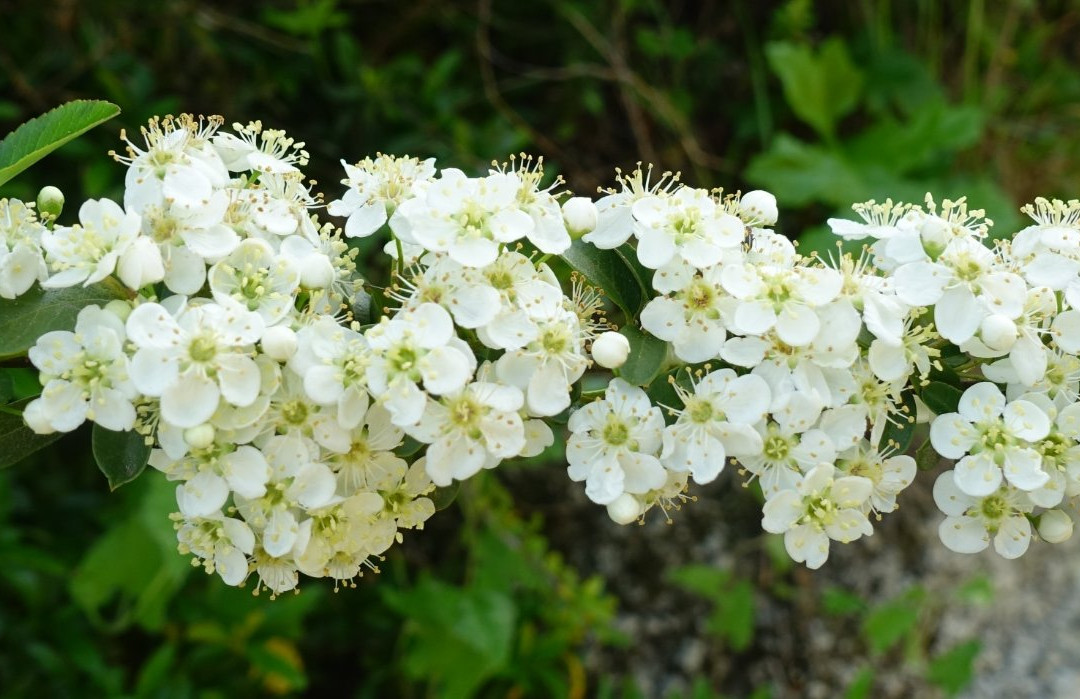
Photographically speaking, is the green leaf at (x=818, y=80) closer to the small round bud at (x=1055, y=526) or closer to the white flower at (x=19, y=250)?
the small round bud at (x=1055, y=526)

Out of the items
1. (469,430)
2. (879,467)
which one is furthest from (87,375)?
(879,467)

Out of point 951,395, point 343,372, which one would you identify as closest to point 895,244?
point 951,395

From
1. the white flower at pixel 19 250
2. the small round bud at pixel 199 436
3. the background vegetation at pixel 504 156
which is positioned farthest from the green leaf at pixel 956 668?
the white flower at pixel 19 250

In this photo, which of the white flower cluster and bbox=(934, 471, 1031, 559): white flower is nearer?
the white flower cluster

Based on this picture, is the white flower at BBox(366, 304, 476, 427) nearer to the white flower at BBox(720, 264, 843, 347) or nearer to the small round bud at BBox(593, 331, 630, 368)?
the small round bud at BBox(593, 331, 630, 368)

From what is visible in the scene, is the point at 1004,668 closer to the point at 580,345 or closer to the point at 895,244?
the point at 895,244

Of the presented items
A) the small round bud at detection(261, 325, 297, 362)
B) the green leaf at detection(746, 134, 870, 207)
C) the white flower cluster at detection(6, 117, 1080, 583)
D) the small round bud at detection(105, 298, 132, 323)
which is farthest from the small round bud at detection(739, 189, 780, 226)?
the green leaf at detection(746, 134, 870, 207)
